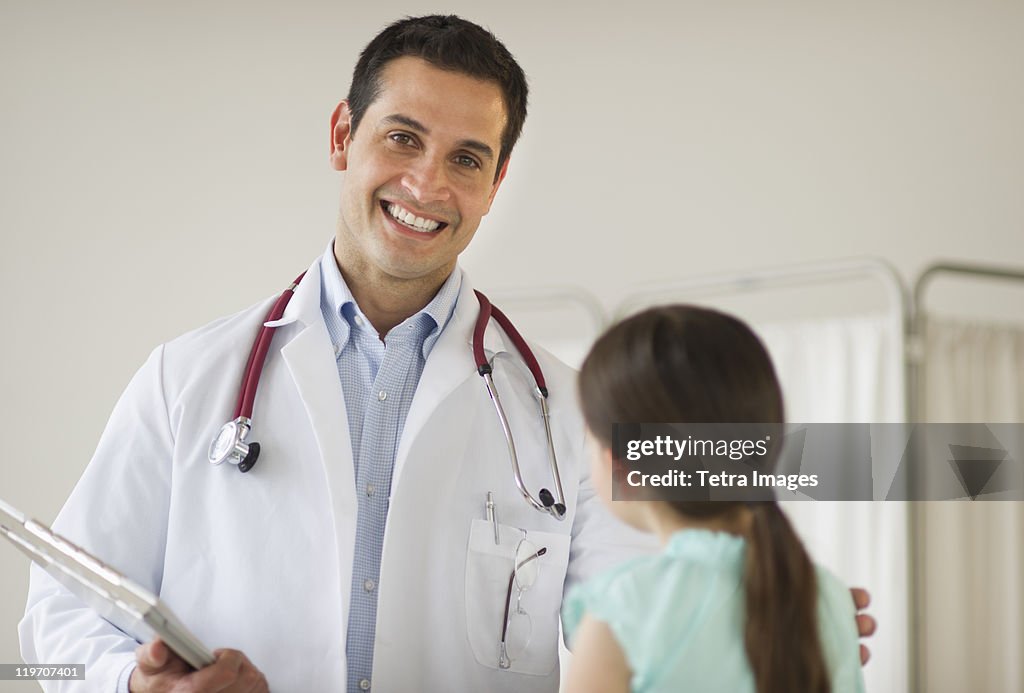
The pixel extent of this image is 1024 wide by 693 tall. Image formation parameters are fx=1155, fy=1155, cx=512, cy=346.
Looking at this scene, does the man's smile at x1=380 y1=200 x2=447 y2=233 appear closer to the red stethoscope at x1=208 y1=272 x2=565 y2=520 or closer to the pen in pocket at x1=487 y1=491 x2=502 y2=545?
the red stethoscope at x1=208 y1=272 x2=565 y2=520

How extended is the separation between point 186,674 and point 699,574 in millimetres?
621

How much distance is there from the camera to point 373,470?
5.22 feet

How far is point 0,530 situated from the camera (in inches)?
50.8

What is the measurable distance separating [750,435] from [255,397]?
2.46 ft

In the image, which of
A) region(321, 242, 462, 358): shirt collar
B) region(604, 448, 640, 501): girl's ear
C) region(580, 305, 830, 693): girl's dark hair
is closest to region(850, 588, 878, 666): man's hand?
region(580, 305, 830, 693): girl's dark hair

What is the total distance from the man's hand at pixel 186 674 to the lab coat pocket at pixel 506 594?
1.12ft

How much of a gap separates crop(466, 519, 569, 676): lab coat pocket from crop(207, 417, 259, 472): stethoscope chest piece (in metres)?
0.32

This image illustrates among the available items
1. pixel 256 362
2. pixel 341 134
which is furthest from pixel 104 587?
pixel 341 134

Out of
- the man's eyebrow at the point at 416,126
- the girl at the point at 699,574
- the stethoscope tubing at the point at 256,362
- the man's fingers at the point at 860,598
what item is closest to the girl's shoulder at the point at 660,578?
the girl at the point at 699,574

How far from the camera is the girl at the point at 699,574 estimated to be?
1.03 meters

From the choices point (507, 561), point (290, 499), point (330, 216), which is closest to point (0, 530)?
point (290, 499)

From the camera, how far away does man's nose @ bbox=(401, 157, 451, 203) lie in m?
1.60

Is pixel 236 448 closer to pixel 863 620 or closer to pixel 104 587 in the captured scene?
pixel 104 587

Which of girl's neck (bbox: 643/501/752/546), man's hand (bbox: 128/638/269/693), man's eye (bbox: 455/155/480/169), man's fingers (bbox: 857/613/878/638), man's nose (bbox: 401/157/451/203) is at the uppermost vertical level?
man's eye (bbox: 455/155/480/169)
